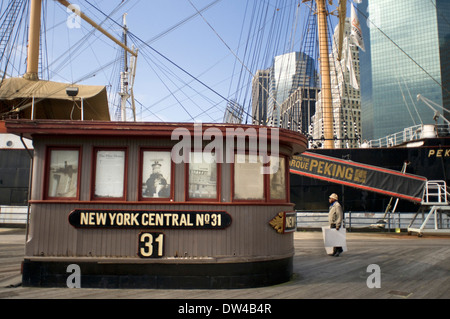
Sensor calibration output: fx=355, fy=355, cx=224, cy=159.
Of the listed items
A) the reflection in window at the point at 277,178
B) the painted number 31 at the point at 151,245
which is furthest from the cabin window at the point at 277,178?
the painted number 31 at the point at 151,245

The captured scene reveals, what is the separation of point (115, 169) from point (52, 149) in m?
1.40

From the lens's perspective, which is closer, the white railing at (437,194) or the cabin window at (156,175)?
the cabin window at (156,175)

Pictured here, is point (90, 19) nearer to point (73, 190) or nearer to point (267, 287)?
point (73, 190)

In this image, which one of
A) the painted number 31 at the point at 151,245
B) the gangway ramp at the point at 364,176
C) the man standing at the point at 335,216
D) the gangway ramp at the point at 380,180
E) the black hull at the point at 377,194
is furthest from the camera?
the black hull at the point at 377,194

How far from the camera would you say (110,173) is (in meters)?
7.43

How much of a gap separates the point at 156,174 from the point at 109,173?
0.99 m

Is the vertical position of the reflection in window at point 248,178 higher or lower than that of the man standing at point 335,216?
higher

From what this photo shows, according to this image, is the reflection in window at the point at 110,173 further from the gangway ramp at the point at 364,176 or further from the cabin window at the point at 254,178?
the gangway ramp at the point at 364,176

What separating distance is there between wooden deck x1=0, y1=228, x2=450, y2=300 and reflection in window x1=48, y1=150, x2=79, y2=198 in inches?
75.4

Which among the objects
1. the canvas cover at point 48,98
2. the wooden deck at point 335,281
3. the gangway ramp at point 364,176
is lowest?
the wooden deck at point 335,281

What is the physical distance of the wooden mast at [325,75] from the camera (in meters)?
25.7

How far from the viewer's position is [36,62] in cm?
2902

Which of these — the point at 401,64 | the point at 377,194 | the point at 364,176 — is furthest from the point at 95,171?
the point at 401,64
